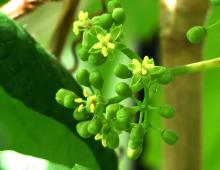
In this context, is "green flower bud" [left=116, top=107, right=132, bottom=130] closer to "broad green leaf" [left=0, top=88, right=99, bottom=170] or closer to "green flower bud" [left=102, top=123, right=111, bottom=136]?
"green flower bud" [left=102, top=123, right=111, bottom=136]

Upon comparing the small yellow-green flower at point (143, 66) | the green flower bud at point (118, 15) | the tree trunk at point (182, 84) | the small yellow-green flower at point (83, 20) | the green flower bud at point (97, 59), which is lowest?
the tree trunk at point (182, 84)

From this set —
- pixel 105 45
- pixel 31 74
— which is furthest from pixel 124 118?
pixel 31 74

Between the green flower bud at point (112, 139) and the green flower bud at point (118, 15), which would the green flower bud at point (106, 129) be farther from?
the green flower bud at point (118, 15)

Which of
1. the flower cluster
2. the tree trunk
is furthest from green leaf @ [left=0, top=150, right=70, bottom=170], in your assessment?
the tree trunk

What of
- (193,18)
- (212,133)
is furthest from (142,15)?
(193,18)

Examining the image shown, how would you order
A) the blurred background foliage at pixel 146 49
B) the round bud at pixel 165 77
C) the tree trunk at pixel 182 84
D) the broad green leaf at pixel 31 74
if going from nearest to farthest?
the round bud at pixel 165 77
the broad green leaf at pixel 31 74
the tree trunk at pixel 182 84
the blurred background foliage at pixel 146 49

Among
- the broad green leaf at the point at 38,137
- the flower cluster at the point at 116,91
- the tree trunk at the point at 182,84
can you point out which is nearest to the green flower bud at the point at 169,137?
the flower cluster at the point at 116,91
